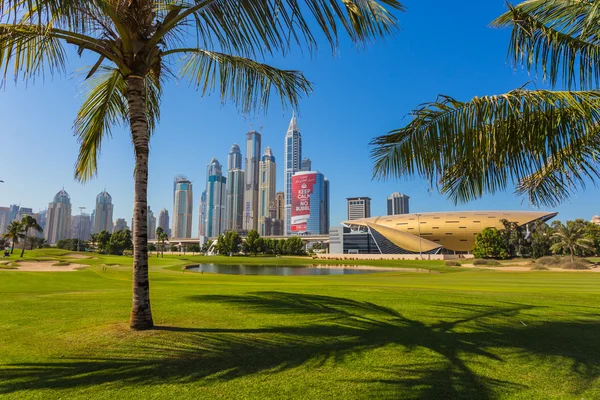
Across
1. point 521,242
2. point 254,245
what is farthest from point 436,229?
point 254,245

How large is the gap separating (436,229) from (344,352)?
10947 cm

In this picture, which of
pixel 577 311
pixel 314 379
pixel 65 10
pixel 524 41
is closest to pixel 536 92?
pixel 524 41

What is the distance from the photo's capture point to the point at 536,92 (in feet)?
13.5

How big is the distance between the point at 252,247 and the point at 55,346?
3836 inches

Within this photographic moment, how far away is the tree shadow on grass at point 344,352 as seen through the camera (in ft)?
11.9

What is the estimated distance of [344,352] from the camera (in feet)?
15.1

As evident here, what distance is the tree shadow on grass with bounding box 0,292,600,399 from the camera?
3.64 metres

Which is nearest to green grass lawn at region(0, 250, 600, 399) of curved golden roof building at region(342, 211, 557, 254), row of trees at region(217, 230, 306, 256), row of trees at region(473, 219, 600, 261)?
row of trees at region(473, 219, 600, 261)

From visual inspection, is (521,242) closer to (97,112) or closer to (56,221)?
(97,112)

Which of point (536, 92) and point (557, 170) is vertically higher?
point (536, 92)

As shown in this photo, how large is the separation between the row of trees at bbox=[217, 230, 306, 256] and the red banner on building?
81.8 metres

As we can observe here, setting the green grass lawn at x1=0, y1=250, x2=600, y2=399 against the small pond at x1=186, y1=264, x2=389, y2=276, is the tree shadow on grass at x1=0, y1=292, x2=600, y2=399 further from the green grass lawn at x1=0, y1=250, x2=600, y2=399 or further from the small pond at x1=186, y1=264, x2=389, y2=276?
the small pond at x1=186, y1=264, x2=389, y2=276

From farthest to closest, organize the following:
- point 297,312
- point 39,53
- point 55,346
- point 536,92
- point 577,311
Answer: point 577,311, point 297,312, point 39,53, point 55,346, point 536,92

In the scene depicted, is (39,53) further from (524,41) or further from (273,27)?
(524,41)
